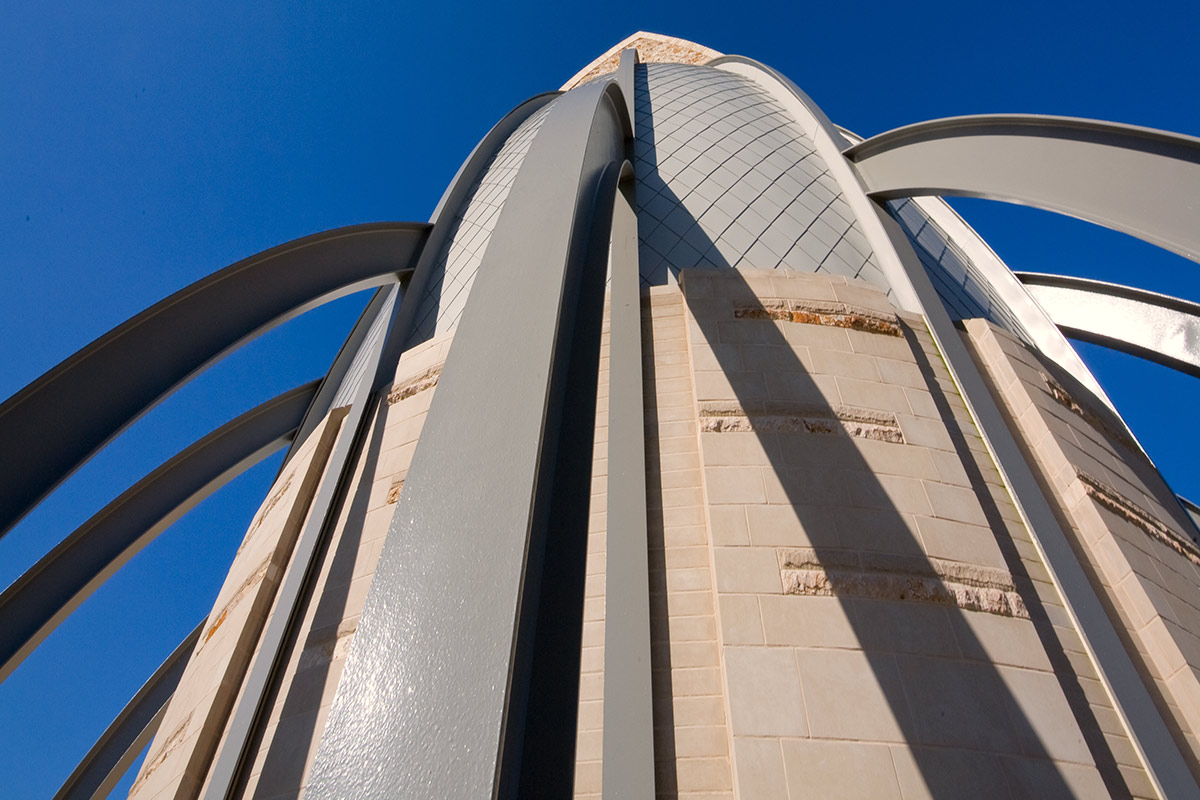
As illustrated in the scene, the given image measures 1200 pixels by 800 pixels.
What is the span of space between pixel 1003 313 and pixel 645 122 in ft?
15.4

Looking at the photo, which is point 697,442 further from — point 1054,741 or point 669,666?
point 1054,741

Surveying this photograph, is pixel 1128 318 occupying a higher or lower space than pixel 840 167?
lower

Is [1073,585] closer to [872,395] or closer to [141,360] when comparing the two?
[872,395]

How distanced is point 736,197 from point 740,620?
458 cm

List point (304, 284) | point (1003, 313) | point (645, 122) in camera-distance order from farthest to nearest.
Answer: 1. point (645, 122)
2. point (1003, 313)
3. point (304, 284)

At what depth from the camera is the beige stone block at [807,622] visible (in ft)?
12.3

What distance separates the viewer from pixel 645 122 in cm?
911

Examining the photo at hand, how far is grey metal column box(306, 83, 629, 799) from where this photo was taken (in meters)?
1.13

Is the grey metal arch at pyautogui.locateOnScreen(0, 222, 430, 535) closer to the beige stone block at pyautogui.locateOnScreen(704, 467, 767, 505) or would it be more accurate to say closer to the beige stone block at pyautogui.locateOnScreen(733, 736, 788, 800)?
the beige stone block at pyautogui.locateOnScreen(704, 467, 767, 505)

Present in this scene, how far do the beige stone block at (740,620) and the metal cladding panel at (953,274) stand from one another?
151 inches

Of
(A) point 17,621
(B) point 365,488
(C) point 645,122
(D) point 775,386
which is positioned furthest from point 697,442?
(C) point 645,122

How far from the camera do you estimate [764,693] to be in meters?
3.58

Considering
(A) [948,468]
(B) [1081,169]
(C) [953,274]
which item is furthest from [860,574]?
(C) [953,274]

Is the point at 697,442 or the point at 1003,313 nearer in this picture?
the point at 697,442
